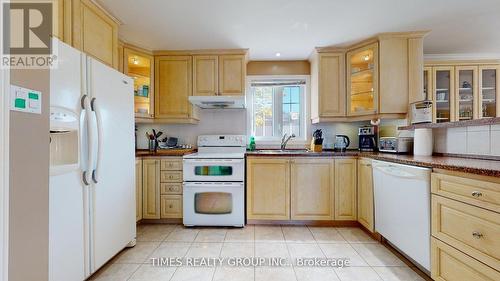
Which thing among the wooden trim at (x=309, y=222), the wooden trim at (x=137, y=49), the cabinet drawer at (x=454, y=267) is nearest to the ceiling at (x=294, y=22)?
the wooden trim at (x=137, y=49)

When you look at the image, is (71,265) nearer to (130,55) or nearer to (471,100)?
(130,55)

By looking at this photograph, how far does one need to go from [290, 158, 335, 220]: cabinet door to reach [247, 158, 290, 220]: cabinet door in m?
0.08

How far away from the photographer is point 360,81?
303 cm

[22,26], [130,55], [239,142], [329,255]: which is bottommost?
[329,255]

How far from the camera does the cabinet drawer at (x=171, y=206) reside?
9.53 ft

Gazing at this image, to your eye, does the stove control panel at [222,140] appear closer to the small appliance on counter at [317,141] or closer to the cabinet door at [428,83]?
the small appliance on counter at [317,141]

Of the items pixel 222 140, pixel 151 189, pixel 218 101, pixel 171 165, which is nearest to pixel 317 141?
pixel 222 140

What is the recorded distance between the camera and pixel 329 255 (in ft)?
6.99

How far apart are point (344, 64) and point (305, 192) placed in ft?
5.68

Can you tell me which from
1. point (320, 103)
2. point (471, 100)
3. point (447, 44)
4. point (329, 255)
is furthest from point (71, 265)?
point (471, 100)

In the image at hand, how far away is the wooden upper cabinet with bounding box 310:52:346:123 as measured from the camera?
10.1ft

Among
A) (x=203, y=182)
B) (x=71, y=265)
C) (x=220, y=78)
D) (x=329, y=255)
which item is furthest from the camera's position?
(x=220, y=78)

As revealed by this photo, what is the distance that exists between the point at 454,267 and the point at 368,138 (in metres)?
1.85

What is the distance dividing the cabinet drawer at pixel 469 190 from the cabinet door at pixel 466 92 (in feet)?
8.20
